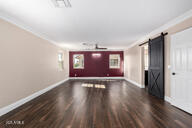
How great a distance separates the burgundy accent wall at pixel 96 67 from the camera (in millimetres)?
8133

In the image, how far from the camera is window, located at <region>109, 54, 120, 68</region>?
818 cm

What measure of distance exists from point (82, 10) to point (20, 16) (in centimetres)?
180

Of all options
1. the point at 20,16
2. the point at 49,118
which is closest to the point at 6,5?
the point at 20,16

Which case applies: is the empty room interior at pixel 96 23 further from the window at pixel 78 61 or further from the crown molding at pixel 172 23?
the window at pixel 78 61

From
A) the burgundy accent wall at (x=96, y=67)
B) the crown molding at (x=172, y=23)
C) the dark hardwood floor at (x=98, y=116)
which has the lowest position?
the dark hardwood floor at (x=98, y=116)

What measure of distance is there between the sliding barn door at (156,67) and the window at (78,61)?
5.62 m

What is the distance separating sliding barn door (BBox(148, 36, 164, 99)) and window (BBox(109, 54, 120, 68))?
165 inches

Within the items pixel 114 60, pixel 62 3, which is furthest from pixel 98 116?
pixel 114 60

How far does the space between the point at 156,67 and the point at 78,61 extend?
6167mm

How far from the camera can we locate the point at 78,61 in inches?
326

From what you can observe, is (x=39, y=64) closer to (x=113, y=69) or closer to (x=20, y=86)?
(x=20, y=86)

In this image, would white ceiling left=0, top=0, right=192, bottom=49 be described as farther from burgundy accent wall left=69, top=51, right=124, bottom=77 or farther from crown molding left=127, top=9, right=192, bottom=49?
burgundy accent wall left=69, top=51, right=124, bottom=77

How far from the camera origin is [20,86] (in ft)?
9.75

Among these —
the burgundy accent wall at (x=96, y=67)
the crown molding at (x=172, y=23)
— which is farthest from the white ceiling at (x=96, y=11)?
the burgundy accent wall at (x=96, y=67)
